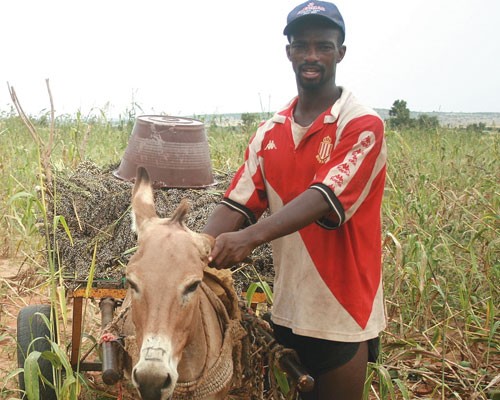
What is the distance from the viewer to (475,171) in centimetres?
654

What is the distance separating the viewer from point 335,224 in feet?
8.79

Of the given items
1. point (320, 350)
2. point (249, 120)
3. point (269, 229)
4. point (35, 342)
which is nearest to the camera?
point (269, 229)

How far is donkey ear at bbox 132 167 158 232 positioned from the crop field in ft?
1.85

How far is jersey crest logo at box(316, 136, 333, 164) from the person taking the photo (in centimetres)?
281

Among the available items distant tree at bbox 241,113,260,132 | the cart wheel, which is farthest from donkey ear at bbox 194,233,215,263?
distant tree at bbox 241,113,260,132

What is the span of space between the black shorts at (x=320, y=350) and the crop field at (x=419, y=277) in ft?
1.46

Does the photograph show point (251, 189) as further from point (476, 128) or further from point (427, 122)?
point (476, 128)

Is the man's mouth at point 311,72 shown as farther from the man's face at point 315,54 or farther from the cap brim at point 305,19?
the cap brim at point 305,19

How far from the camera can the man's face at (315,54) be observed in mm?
2912

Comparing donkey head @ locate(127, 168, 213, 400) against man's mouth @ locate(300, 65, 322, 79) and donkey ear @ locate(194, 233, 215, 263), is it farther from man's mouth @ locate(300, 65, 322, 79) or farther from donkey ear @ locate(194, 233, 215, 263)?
man's mouth @ locate(300, 65, 322, 79)

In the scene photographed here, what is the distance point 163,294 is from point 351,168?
0.94 meters

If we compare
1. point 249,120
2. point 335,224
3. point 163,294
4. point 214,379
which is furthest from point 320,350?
point 249,120

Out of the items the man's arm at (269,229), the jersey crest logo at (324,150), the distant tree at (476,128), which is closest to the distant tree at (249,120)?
the distant tree at (476,128)

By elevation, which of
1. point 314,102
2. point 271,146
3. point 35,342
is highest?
point 314,102
